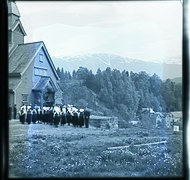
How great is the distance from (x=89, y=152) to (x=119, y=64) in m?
0.72

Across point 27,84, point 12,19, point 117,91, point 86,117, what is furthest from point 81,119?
point 12,19

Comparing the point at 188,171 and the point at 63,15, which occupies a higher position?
the point at 63,15

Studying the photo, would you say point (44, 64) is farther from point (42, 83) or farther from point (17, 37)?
point (17, 37)

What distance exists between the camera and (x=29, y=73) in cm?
224

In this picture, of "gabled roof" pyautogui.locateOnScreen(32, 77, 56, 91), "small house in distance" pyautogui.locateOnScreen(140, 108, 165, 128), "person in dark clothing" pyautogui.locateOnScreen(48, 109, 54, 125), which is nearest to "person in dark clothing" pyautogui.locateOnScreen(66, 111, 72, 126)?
"person in dark clothing" pyautogui.locateOnScreen(48, 109, 54, 125)

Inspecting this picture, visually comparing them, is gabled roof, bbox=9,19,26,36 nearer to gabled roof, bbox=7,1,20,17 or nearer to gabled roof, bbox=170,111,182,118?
gabled roof, bbox=7,1,20,17

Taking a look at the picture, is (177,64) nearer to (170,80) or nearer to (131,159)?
(170,80)

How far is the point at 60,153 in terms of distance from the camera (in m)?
2.18

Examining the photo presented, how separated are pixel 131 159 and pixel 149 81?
619mm

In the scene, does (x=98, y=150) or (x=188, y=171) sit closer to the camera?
(x=188, y=171)

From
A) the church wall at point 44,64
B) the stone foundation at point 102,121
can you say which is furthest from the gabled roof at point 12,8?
the stone foundation at point 102,121

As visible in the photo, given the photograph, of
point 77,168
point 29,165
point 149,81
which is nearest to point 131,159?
point 77,168

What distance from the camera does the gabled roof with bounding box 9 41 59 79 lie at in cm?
213

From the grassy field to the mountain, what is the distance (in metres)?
0.45
